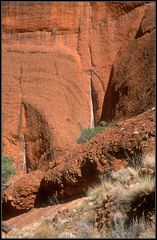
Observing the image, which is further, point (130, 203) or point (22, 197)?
point (22, 197)

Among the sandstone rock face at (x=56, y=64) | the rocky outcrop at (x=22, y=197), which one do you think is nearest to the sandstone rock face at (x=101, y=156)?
the rocky outcrop at (x=22, y=197)

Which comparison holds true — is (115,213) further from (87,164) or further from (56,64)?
(56,64)

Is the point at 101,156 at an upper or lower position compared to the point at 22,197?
upper

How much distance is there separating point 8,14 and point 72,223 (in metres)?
25.9

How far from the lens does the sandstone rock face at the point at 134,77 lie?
25.5 meters

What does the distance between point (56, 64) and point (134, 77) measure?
217 inches

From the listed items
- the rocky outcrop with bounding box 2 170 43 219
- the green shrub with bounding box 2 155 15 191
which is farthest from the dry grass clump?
the green shrub with bounding box 2 155 15 191

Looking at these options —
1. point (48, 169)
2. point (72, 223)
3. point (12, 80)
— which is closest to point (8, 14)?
point (12, 80)

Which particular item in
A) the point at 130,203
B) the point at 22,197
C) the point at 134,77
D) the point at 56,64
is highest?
the point at 56,64

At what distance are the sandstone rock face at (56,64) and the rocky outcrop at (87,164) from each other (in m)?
12.7

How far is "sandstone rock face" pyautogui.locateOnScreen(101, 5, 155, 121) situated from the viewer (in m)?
25.5

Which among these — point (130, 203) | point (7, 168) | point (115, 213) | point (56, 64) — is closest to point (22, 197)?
point (115, 213)

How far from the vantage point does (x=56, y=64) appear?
30.7m

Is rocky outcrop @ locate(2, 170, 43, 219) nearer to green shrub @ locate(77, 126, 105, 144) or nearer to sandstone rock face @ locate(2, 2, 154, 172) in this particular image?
sandstone rock face @ locate(2, 2, 154, 172)
